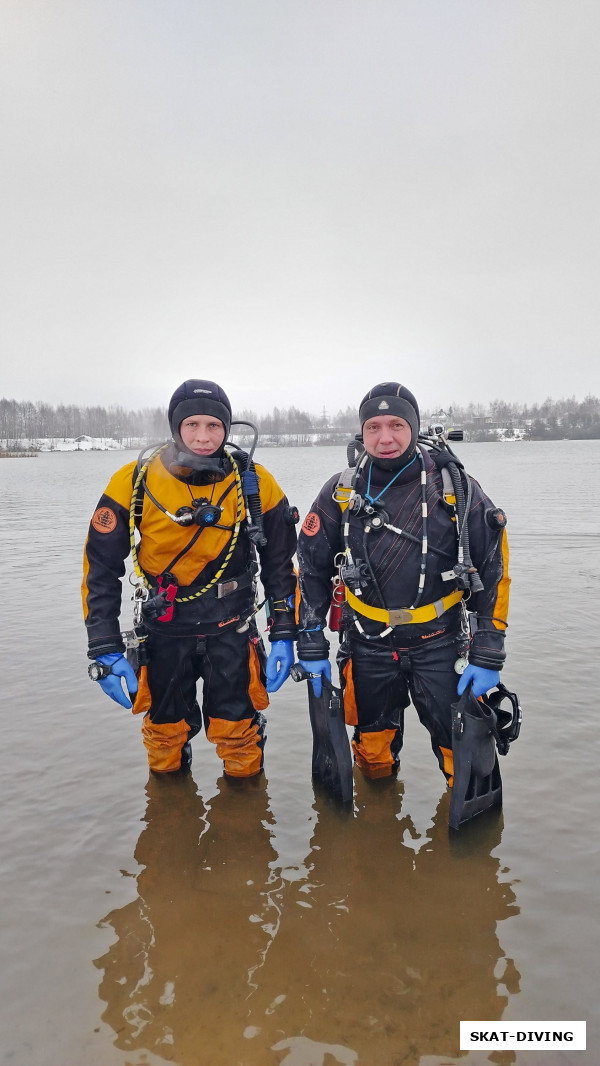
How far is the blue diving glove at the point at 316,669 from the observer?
3008mm

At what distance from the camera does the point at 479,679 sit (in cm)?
277

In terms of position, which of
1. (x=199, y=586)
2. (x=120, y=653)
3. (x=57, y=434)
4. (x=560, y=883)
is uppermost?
(x=57, y=434)

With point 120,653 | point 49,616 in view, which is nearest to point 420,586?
point 120,653

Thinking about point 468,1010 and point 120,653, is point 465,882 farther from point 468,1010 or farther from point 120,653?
point 120,653

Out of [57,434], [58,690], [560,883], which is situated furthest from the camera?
[57,434]

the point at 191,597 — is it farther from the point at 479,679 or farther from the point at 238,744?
the point at 479,679

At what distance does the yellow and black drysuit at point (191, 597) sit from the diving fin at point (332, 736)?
0.29m

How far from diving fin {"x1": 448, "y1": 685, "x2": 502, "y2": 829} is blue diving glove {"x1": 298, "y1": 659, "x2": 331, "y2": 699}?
2.13 feet

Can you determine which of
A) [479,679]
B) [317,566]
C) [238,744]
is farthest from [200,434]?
[479,679]

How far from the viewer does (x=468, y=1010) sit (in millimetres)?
1996

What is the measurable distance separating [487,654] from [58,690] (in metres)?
3.57

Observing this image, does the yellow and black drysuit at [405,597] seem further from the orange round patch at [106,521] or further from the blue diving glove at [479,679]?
the orange round patch at [106,521]

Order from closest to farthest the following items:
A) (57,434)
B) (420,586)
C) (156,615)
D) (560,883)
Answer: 1. (560,883)
2. (420,586)
3. (156,615)
4. (57,434)

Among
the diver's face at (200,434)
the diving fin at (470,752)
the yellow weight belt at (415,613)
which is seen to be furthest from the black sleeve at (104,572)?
the diving fin at (470,752)
